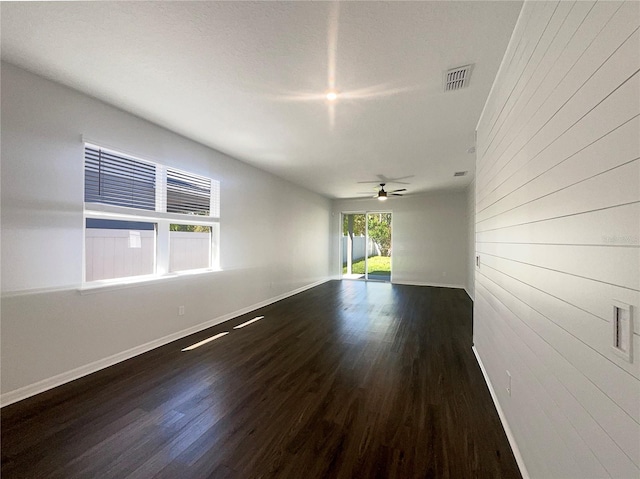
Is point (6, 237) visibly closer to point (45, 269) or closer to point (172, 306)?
point (45, 269)

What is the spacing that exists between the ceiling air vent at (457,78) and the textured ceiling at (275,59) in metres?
0.05

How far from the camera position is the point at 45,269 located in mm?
2223

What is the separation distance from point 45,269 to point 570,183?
3.68m

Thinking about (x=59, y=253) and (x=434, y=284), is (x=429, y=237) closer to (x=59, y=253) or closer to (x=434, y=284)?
(x=434, y=284)

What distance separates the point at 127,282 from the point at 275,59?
109 inches

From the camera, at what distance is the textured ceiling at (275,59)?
1.53 meters

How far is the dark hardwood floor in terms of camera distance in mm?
1510

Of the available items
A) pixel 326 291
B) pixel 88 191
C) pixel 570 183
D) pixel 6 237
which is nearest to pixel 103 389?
pixel 6 237

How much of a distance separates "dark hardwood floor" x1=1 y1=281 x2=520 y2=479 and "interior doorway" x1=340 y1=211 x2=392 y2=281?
5.09 metres

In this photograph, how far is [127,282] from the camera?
283cm

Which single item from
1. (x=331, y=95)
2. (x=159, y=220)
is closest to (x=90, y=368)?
(x=159, y=220)

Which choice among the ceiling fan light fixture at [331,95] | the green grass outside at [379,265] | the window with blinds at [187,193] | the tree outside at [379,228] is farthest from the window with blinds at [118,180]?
the green grass outside at [379,265]

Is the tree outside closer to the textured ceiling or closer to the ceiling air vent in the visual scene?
the textured ceiling

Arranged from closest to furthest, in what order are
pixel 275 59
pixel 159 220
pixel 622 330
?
pixel 622 330
pixel 275 59
pixel 159 220
